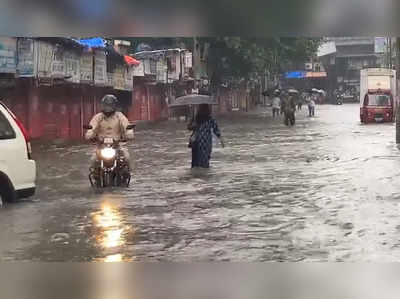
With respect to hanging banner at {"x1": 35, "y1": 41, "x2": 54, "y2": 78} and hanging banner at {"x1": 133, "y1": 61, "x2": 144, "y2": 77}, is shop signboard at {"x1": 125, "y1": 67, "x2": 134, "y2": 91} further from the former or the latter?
hanging banner at {"x1": 35, "y1": 41, "x2": 54, "y2": 78}

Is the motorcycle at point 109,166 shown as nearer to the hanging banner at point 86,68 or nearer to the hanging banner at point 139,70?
the hanging banner at point 86,68

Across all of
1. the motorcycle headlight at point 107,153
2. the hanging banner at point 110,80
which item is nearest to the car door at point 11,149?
the motorcycle headlight at point 107,153

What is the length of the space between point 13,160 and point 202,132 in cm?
539

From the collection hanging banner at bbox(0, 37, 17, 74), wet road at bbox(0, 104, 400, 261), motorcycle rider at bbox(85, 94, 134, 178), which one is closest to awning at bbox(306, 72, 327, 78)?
hanging banner at bbox(0, 37, 17, 74)

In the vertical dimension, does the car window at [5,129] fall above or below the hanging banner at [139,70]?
below

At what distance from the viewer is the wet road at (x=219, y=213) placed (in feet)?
21.3

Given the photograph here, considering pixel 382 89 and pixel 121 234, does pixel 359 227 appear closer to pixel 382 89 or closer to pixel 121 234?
pixel 121 234

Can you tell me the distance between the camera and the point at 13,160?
8.86 m

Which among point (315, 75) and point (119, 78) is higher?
point (315, 75)

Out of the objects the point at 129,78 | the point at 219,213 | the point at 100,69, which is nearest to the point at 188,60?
the point at 129,78

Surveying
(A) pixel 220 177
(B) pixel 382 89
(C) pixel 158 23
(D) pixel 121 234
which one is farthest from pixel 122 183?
(B) pixel 382 89

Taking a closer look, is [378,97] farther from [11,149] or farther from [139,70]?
[11,149]

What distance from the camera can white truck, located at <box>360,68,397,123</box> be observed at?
33.2 m

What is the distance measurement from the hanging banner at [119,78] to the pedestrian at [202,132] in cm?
1467
